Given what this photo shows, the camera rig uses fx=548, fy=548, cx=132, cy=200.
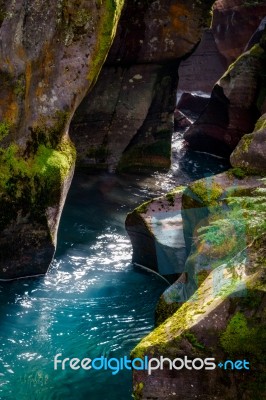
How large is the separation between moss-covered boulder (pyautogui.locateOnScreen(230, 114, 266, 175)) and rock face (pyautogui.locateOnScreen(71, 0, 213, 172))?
24.7ft

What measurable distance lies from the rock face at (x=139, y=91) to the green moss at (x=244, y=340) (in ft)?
38.8

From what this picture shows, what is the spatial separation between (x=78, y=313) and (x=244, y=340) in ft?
13.9

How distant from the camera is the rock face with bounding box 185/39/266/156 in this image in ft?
62.2

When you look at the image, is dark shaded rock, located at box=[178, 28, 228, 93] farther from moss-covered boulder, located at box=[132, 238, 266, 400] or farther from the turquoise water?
moss-covered boulder, located at box=[132, 238, 266, 400]

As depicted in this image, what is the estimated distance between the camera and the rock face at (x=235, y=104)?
19.0 m

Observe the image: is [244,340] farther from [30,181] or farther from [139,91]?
[139,91]

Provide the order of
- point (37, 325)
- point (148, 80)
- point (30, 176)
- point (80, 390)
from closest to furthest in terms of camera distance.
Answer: point (80, 390) < point (37, 325) < point (30, 176) < point (148, 80)

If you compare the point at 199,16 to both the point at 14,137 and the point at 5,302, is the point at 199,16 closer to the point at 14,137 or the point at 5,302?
the point at 14,137

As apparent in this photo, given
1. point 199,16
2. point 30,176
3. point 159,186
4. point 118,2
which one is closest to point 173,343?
point 30,176

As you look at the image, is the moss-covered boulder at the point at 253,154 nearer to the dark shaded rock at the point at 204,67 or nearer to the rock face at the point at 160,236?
the rock face at the point at 160,236

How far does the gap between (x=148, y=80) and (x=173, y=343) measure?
12625mm

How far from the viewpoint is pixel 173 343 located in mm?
5293

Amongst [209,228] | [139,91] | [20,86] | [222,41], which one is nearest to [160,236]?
[20,86]

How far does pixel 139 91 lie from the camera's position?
666 inches
